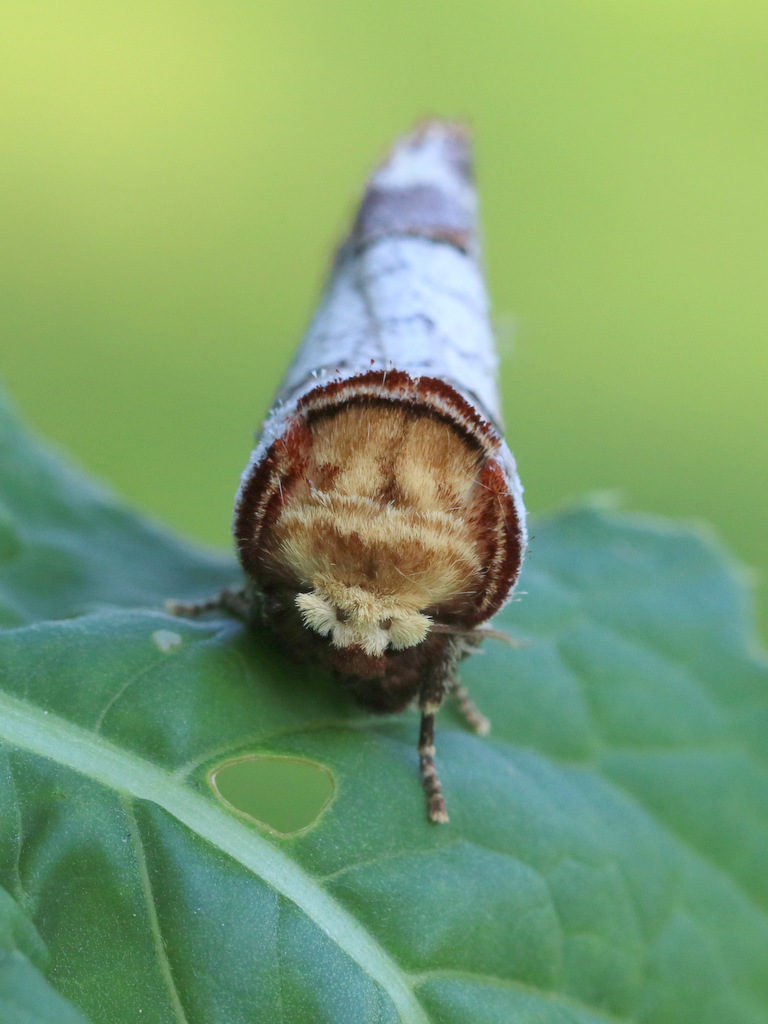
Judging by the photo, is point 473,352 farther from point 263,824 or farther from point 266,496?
point 263,824

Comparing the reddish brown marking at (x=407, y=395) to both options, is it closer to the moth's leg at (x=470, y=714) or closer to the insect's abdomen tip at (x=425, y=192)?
the moth's leg at (x=470, y=714)

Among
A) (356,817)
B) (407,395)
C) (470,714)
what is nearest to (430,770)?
(356,817)

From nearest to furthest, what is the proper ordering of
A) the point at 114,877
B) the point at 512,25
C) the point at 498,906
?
the point at 114,877 < the point at 498,906 < the point at 512,25

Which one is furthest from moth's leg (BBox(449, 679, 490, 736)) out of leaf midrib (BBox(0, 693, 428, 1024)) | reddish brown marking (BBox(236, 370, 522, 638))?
leaf midrib (BBox(0, 693, 428, 1024))

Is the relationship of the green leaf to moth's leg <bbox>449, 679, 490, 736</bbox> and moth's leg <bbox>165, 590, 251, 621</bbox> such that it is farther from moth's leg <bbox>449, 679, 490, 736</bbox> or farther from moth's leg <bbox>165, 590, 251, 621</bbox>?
moth's leg <bbox>165, 590, 251, 621</bbox>

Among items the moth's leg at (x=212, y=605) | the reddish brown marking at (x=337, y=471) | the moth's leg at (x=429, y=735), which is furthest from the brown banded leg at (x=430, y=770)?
the moth's leg at (x=212, y=605)

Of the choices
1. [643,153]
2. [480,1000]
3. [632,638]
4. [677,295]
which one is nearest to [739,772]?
[632,638]

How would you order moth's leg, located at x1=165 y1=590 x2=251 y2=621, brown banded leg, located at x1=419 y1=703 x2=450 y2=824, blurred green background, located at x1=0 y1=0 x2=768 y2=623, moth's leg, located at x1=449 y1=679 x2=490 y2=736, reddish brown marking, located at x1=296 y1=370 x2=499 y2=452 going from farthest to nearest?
1. blurred green background, located at x1=0 y1=0 x2=768 y2=623
2. moth's leg, located at x1=449 y1=679 x2=490 y2=736
3. moth's leg, located at x1=165 y1=590 x2=251 y2=621
4. brown banded leg, located at x1=419 y1=703 x2=450 y2=824
5. reddish brown marking, located at x1=296 y1=370 x2=499 y2=452
